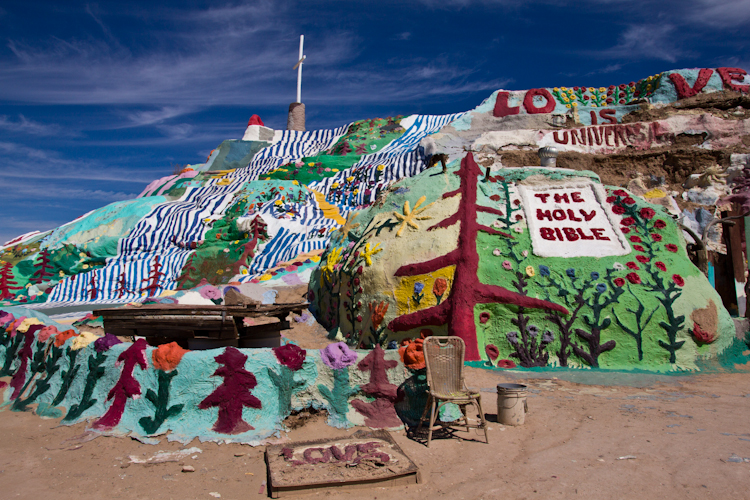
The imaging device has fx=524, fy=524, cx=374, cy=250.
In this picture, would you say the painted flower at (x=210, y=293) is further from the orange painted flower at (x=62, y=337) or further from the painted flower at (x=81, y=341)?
the painted flower at (x=81, y=341)

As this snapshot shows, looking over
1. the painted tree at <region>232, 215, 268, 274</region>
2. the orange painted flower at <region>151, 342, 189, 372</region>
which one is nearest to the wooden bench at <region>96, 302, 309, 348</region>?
the orange painted flower at <region>151, 342, 189, 372</region>

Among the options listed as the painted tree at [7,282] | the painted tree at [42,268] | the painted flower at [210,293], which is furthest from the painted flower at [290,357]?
the painted tree at [42,268]

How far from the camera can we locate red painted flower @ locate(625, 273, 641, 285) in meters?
5.96

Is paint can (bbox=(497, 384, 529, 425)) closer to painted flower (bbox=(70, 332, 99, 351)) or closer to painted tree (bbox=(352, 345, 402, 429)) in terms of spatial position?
painted tree (bbox=(352, 345, 402, 429))

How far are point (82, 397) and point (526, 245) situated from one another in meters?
Result: 4.94

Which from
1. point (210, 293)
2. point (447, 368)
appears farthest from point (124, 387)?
point (210, 293)

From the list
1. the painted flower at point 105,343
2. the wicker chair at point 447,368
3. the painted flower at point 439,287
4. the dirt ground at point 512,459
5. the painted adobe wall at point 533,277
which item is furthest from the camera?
the painted flower at point 439,287

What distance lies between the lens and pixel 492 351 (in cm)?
591

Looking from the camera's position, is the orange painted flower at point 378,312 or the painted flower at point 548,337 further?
the orange painted flower at point 378,312

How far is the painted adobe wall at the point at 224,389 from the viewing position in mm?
3967

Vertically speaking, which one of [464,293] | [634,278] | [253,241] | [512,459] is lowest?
[512,459]

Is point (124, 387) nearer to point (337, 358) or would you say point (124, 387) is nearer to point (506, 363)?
point (337, 358)

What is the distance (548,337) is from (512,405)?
1904mm

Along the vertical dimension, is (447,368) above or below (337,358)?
below
